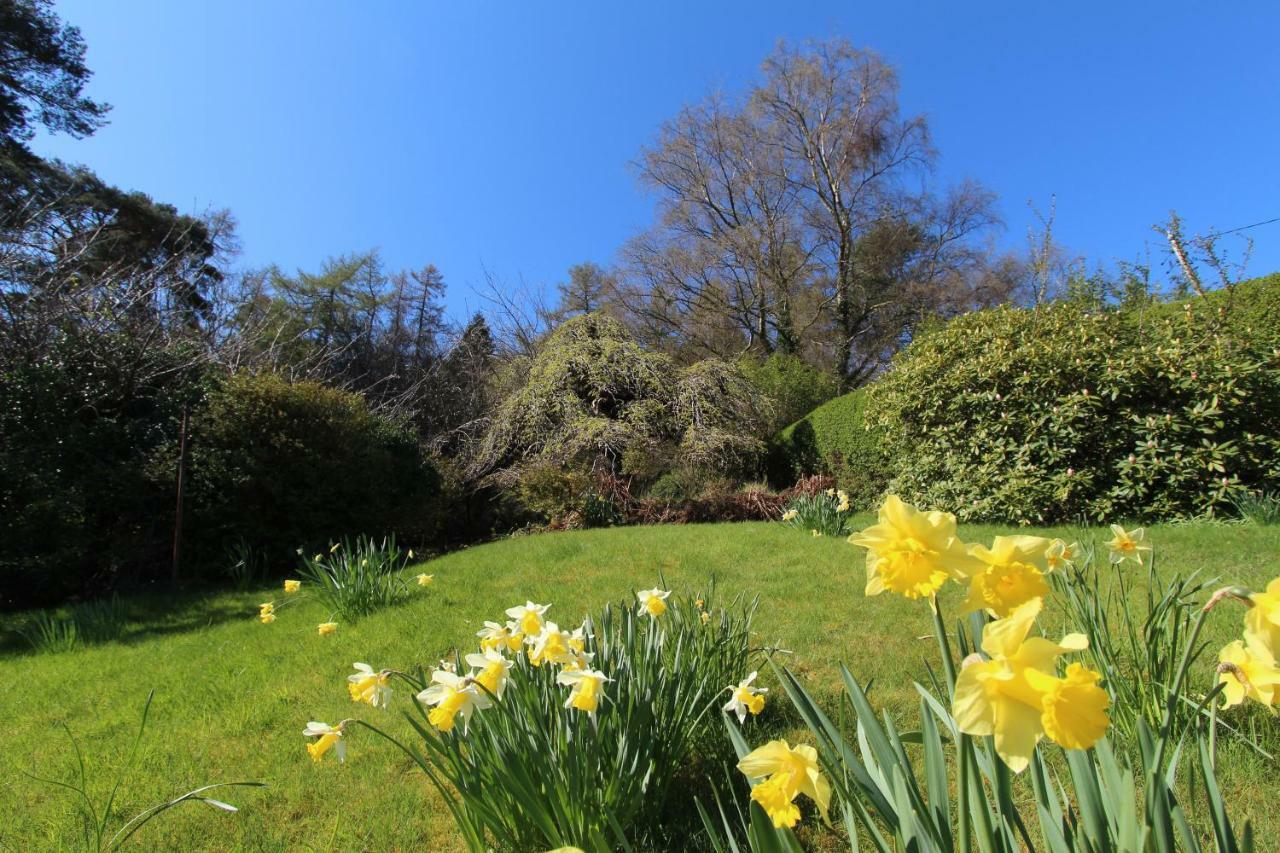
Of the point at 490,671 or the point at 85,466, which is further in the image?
the point at 85,466

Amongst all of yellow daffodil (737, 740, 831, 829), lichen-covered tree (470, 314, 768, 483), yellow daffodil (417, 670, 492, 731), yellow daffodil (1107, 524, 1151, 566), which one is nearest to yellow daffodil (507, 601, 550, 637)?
yellow daffodil (417, 670, 492, 731)

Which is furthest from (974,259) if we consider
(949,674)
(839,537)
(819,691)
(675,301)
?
(949,674)

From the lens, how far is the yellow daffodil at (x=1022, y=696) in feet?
1.94

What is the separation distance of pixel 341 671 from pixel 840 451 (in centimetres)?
780

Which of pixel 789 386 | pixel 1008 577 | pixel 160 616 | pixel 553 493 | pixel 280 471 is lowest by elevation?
pixel 160 616

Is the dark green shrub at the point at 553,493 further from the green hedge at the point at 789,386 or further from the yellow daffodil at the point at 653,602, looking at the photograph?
the yellow daffodil at the point at 653,602

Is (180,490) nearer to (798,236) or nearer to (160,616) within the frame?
(160,616)

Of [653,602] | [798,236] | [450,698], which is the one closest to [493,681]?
[450,698]

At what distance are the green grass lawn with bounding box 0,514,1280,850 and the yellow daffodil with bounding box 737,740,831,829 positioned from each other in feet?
2.19

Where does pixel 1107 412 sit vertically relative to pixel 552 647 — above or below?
above

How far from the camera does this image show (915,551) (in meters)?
0.75

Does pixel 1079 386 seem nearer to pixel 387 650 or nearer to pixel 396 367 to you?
pixel 387 650

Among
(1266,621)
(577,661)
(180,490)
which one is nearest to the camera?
(1266,621)

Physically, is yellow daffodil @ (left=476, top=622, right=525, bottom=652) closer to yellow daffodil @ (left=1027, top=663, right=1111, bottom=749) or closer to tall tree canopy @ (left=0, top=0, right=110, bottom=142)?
yellow daffodil @ (left=1027, top=663, right=1111, bottom=749)
